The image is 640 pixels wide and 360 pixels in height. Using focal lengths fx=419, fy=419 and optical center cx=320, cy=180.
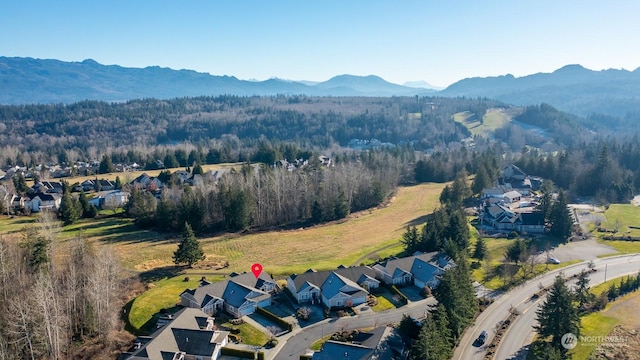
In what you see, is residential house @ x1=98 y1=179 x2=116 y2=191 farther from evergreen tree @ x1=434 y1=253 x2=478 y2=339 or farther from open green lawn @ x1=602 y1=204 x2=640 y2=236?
open green lawn @ x1=602 y1=204 x2=640 y2=236

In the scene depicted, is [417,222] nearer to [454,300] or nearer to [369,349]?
[454,300]

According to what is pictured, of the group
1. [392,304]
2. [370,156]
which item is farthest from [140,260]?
[370,156]

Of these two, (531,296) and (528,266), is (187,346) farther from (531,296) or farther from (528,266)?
(528,266)

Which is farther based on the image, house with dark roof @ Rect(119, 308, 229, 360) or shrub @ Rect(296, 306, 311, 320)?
shrub @ Rect(296, 306, 311, 320)

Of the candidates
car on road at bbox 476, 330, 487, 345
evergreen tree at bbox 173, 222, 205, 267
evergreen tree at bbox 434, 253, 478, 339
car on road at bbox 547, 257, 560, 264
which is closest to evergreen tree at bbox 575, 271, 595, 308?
car on road at bbox 547, 257, 560, 264

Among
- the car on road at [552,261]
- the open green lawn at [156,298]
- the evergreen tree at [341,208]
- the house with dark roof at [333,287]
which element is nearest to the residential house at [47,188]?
the open green lawn at [156,298]

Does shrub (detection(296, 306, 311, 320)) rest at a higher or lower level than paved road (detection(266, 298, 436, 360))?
higher
